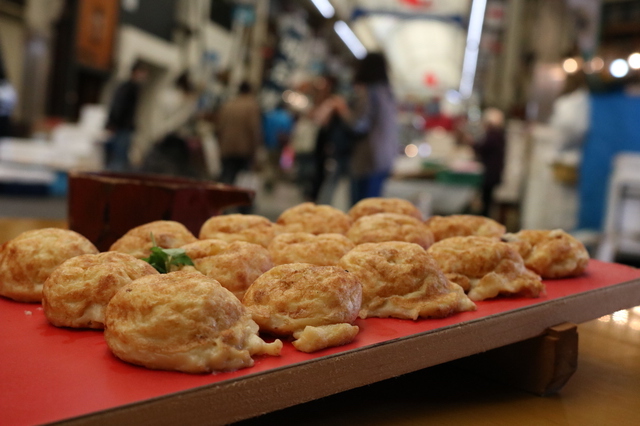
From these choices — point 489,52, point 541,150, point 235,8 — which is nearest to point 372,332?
point 541,150

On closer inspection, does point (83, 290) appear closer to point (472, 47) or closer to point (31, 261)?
point (31, 261)

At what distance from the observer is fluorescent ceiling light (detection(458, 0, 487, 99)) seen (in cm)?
1440

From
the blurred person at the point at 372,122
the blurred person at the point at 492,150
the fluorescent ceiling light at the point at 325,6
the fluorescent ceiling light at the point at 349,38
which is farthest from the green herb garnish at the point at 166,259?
the fluorescent ceiling light at the point at 349,38

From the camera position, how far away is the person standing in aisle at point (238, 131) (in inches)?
291

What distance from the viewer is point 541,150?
9.15 metres

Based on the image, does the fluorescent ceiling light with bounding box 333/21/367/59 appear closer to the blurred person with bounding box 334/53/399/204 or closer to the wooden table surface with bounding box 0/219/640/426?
the blurred person with bounding box 334/53/399/204

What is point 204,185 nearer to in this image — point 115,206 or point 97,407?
point 115,206

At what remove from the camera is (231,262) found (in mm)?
1033

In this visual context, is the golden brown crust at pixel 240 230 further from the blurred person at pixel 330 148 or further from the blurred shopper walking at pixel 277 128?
the blurred shopper walking at pixel 277 128

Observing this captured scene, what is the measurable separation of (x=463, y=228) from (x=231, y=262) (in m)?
0.66

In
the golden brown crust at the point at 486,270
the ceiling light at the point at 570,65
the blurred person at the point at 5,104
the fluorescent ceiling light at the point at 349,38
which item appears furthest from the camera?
the fluorescent ceiling light at the point at 349,38

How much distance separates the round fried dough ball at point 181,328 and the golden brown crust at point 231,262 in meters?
0.18

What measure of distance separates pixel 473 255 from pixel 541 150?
8646 mm

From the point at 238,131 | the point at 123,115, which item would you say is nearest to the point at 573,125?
the point at 238,131
